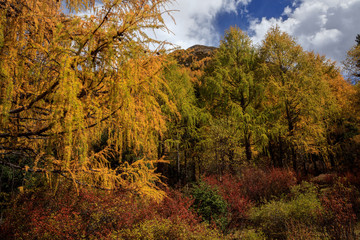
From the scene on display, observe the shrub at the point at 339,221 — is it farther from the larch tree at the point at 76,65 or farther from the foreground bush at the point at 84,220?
the larch tree at the point at 76,65

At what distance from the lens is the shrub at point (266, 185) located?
8.75 m

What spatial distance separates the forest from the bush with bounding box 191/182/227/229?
0.13 feet

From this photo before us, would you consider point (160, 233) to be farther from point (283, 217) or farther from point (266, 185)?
point (266, 185)

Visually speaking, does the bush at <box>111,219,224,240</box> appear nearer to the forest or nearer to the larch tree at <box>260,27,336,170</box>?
the forest

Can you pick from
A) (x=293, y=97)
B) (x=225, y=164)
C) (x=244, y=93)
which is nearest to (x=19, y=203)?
(x=225, y=164)

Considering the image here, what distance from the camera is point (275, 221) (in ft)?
19.3

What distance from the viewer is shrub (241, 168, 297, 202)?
344 inches

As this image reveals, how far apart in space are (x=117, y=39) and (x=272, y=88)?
1152 centimetres

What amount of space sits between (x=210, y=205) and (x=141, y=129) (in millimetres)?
5216

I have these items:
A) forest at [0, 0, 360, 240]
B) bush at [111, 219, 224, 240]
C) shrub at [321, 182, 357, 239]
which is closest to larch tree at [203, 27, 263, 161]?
forest at [0, 0, 360, 240]

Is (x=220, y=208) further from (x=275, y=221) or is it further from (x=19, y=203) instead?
(x=19, y=203)

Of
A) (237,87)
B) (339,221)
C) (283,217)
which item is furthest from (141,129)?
(237,87)

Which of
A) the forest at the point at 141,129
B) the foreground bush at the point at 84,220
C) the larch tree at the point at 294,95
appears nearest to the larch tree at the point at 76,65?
the forest at the point at 141,129

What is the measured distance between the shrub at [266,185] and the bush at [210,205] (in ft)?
8.08
